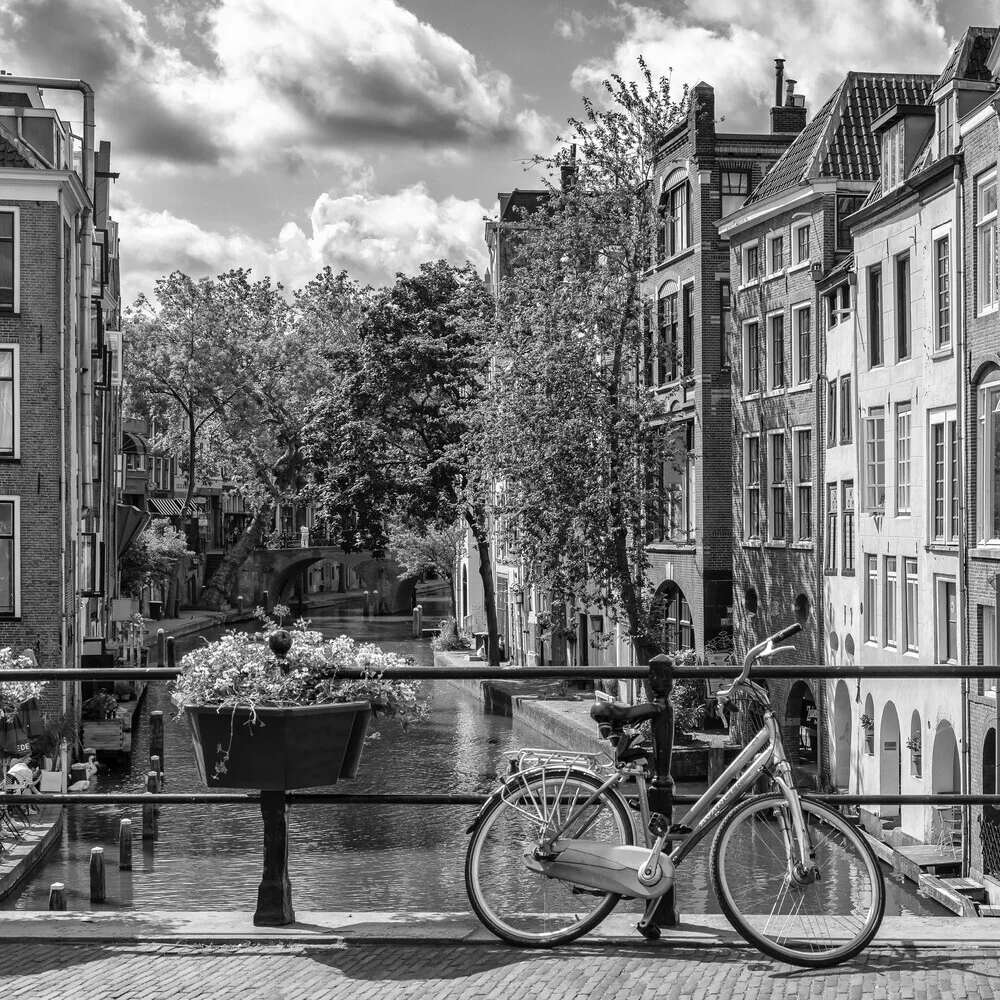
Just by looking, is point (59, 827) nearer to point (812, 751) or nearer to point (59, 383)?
point (59, 383)

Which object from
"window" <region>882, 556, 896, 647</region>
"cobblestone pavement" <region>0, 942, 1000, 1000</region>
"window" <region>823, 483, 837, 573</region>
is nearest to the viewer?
"cobblestone pavement" <region>0, 942, 1000, 1000</region>

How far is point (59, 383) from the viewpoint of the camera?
3241cm

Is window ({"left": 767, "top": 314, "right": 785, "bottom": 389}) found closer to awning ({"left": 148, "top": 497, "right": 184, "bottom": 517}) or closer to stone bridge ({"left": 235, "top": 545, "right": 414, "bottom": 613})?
stone bridge ({"left": 235, "top": 545, "right": 414, "bottom": 613})

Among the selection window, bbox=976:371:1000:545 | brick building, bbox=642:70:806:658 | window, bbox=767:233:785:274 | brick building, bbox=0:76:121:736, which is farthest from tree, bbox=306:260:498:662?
window, bbox=976:371:1000:545

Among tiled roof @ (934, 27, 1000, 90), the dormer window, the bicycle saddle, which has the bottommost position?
the bicycle saddle

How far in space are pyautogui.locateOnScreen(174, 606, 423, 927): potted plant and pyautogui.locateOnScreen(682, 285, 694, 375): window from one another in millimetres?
37497

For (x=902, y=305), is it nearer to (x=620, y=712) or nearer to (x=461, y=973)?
(x=620, y=712)

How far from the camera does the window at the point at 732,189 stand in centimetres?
4244

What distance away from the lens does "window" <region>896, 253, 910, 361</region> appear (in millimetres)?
31422

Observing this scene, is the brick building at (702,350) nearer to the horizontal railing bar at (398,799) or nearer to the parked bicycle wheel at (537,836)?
the horizontal railing bar at (398,799)

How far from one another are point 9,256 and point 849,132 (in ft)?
67.0

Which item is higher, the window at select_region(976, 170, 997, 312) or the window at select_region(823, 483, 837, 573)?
the window at select_region(976, 170, 997, 312)

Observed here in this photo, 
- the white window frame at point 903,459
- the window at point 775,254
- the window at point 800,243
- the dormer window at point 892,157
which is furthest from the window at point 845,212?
the white window frame at point 903,459

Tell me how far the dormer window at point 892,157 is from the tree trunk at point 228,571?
64.7 m
